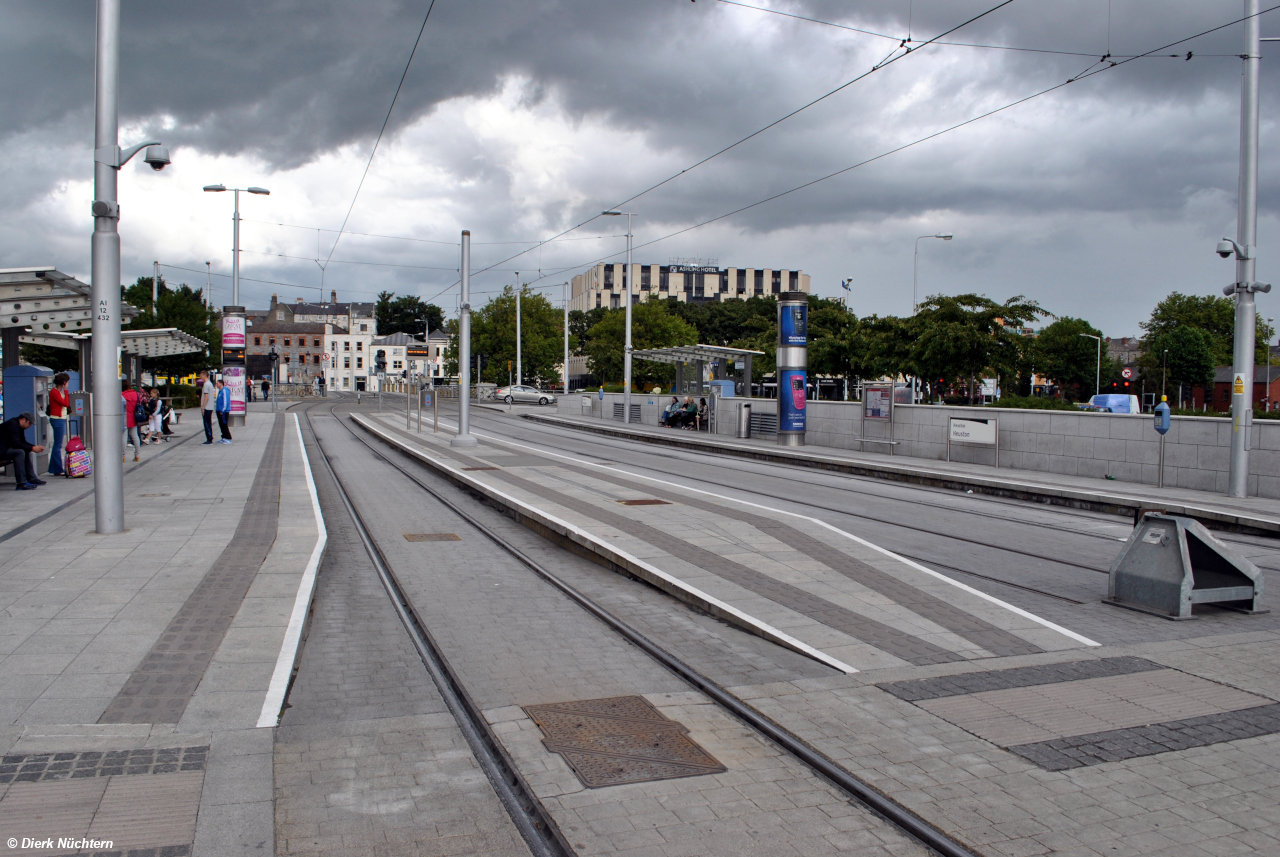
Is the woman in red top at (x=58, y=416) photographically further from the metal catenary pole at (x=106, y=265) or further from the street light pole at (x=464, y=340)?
the street light pole at (x=464, y=340)

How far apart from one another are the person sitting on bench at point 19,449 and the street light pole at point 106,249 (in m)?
4.85

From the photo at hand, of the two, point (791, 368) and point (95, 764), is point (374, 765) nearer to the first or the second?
point (95, 764)

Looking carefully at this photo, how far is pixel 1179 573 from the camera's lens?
7.55m

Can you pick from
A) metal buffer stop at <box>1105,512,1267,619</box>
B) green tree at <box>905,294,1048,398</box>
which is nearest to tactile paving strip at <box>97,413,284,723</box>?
metal buffer stop at <box>1105,512,1267,619</box>

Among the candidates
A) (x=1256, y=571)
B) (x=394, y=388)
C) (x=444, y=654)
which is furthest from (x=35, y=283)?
(x=394, y=388)

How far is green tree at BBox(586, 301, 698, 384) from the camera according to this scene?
68231 millimetres

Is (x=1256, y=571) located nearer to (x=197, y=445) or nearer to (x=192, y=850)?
(x=192, y=850)

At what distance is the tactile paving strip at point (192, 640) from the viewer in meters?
5.00

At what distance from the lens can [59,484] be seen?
14.8m

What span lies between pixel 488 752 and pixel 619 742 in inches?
26.4

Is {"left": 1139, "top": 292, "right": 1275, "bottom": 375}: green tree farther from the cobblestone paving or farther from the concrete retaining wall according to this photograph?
the cobblestone paving

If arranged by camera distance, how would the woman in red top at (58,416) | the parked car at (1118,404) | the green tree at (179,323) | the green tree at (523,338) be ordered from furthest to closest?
the green tree at (523,338) < the green tree at (179,323) < the parked car at (1118,404) < the woman in red top at (58,416)

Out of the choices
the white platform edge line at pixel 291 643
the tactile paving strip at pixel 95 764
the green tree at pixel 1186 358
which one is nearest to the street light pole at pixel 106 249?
the white platform edge line at pixel 291 643

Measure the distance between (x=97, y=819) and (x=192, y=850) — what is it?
0.52 meters
